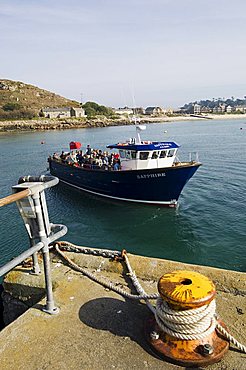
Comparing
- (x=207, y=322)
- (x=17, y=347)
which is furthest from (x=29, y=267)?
(x=207, y=322)

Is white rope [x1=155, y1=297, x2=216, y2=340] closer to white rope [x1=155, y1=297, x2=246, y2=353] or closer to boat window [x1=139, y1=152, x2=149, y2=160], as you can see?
white rope [x1=155, y1=297, x2=246, y2=353]

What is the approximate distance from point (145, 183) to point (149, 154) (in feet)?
5.47

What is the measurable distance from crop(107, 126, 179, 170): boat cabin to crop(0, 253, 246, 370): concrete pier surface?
1349cm

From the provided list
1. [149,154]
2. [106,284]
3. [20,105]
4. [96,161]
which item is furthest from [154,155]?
[20,105]

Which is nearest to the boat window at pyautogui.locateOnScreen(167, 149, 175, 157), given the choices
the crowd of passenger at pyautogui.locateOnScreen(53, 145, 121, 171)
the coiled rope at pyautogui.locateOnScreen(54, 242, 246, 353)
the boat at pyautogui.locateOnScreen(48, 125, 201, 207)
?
the boat at pyautogui.locateOnScreen(48, 125, 201, 207)

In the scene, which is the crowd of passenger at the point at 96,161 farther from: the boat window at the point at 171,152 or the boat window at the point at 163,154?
the boat window at the point at 171,152

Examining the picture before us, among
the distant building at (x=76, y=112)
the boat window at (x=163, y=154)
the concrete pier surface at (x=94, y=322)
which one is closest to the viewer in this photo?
the concrete pier surface at (x=94, y=322)

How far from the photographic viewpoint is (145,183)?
18172 mm

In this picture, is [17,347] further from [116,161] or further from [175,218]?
[116,161]

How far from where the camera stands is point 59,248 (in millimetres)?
5465

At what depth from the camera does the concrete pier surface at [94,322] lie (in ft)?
10.5

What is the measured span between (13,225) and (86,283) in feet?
41.9

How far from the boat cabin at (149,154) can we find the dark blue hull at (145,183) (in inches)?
27.7

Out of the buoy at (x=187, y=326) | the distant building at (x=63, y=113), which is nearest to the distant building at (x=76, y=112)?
the distant building at (x=63, y=113)
